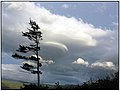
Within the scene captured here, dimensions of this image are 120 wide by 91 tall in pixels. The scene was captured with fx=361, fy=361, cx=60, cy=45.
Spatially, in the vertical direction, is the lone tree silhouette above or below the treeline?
above

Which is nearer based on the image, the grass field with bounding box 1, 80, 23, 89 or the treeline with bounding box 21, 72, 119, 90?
the grass field with bounding box 1, 80, 23, 89

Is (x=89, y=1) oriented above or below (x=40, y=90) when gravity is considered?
above

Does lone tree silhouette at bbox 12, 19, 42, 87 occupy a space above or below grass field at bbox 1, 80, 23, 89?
above

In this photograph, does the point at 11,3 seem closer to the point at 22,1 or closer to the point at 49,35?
the point at 22,1

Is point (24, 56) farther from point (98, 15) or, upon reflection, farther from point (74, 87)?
point (98, 15)

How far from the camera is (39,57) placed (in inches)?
341

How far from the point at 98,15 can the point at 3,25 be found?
2.27 metres

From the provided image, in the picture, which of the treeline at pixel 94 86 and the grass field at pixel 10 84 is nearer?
the grass field at pixel 10 84

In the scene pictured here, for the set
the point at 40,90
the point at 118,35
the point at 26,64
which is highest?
the point at 118,35

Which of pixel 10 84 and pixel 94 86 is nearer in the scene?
pixel 10 84

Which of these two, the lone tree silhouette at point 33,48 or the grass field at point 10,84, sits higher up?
the lone tree silhouette at point 33,48

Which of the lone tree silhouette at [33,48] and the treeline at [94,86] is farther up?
the lone tree silhouette at [33,48]

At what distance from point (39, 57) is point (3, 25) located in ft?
3.76

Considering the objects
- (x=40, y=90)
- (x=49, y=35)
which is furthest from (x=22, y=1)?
(x=40, y=90)
